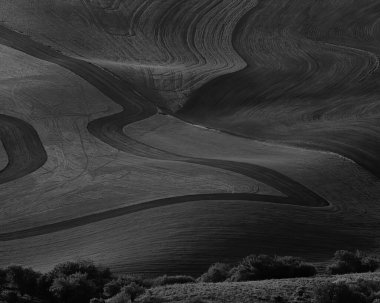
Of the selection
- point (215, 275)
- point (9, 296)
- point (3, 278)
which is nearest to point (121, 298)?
point (9, 296)

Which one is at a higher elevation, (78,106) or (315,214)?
(78,106)

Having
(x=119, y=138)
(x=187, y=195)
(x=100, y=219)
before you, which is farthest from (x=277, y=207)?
(x=119, y=138)

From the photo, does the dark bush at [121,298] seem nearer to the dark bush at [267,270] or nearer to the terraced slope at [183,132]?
the dark bush at [267,270]

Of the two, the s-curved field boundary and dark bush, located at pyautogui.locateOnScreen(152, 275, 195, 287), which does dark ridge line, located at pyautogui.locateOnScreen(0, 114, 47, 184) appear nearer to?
the s-curved field boundary

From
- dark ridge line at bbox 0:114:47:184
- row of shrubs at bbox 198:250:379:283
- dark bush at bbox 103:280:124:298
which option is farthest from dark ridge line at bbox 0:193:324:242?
dark bush at bbox 103:280:124:298

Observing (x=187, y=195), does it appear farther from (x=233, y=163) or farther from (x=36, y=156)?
(x=36, y=156)

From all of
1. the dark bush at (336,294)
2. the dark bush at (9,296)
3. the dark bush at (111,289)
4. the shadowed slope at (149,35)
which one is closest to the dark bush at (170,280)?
the dark bush at (111,289)
